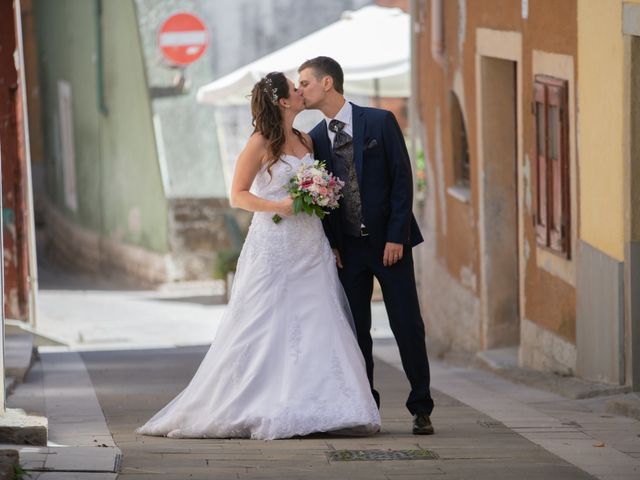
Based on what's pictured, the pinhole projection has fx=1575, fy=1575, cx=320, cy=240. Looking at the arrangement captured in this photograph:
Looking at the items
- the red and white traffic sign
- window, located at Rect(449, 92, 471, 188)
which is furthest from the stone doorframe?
the red and white traffic sign

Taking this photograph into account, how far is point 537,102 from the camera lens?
1062cm

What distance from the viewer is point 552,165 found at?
10367mm

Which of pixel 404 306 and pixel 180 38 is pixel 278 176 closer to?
pixel 404 306

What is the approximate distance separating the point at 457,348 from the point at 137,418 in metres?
6.38

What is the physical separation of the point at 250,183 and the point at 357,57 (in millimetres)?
10152

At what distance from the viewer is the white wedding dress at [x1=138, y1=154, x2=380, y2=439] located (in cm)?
691

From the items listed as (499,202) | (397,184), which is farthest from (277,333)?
(499,202)

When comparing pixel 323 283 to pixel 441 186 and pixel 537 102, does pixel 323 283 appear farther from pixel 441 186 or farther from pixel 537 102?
pixel 441 186

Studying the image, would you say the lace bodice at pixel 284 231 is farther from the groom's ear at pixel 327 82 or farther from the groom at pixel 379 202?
the groom's ear at pixel 327 82

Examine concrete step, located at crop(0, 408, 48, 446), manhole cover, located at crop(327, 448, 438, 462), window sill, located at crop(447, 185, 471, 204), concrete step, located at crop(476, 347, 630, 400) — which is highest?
concrete step, located at crop(0, 408, 48, 446)

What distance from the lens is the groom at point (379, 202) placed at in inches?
278

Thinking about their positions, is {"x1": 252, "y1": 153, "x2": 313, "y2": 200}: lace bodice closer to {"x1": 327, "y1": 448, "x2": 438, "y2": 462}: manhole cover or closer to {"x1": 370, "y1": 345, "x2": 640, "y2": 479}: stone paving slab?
{"x1": 327, "y1": 448, "x2": 438, "y2": 462}: manhole cover

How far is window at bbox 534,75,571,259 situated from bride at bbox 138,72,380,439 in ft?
10.4

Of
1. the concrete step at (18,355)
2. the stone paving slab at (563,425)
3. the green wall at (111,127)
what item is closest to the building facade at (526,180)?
the stone paving slab at (563,425)
